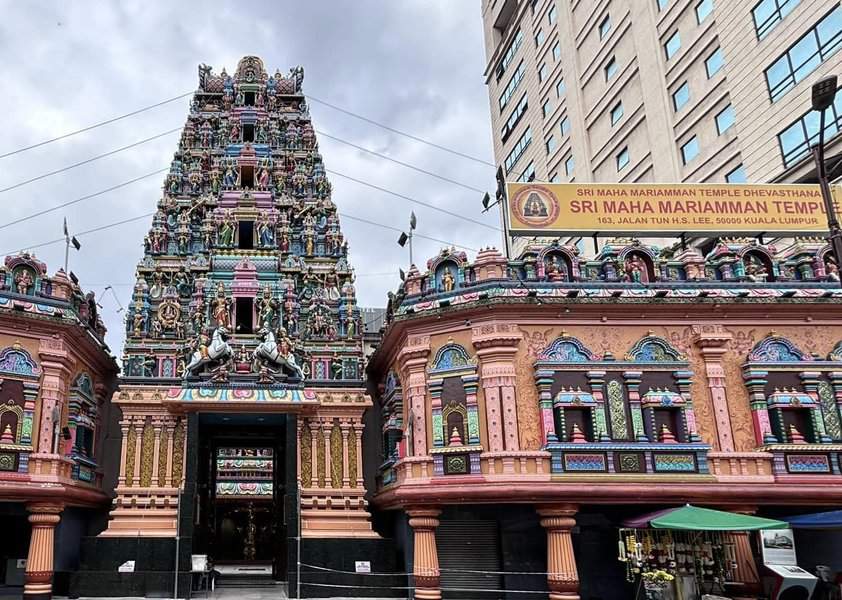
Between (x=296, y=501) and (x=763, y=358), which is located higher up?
(x=763, y=358)

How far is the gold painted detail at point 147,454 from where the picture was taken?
26.7m

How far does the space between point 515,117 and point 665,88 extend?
2101 cm

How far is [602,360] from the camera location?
2294cm

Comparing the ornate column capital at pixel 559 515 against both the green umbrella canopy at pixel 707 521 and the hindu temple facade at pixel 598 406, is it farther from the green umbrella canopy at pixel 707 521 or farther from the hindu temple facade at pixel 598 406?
the green umbrella canopy at pixel 707 521

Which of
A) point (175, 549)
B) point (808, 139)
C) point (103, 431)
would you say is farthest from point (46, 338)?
point (808, 139)

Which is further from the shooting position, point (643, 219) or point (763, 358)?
point (643, 219)

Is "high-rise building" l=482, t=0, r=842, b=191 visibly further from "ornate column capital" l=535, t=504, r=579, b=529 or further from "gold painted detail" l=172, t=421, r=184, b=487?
"gold painted detail" l=172, t=421, r=184, b=487

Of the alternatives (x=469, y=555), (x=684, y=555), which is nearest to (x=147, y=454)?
(x=469, y=555)

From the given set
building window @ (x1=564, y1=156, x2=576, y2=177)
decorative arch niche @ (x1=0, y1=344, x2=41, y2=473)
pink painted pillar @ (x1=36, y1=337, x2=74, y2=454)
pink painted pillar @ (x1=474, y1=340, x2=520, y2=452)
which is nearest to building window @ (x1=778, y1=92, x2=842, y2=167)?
pink painted pillar @ (x1=474, y1=340, x2=520, y2=452)

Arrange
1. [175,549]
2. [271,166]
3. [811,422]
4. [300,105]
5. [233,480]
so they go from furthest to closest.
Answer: [233,480]
[300,105]
[271,166]
[175,549]
[811,422]

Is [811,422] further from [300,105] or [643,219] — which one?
[300,105]

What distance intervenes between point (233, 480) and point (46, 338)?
2328cm

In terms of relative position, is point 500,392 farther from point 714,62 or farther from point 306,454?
point 714,62

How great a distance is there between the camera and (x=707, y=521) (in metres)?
19.0
